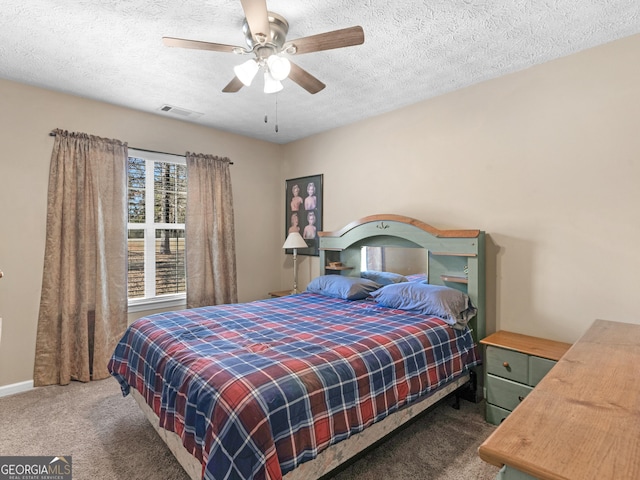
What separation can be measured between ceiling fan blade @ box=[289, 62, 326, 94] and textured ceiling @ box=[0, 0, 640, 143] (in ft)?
0.95

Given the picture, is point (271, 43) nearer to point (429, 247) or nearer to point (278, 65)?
point (278, 65)

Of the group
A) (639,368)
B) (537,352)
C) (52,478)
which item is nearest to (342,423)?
(639,368)

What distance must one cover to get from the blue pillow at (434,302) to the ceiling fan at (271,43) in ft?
5.95

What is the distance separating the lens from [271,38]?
196 centimetres

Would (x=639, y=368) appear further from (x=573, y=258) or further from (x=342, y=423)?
(x=573, y=258)

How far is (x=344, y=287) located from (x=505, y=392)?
159 centimetres

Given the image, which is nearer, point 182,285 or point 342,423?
point 342,423

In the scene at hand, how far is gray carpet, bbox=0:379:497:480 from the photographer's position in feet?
6.28

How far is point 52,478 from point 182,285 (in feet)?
A: 7.47

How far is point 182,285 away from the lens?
4.00 m

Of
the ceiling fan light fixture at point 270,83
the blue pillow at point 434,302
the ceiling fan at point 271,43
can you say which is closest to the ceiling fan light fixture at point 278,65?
the ceiling fan at point 271,43

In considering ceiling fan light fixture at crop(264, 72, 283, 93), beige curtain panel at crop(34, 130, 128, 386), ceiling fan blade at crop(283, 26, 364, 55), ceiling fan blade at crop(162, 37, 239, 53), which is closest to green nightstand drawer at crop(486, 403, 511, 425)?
ceiling fan blade at crop(283, 26, 364, 55)

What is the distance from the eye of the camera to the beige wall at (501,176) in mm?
2254

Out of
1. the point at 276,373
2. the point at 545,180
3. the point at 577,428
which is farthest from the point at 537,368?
the point at 276,373
